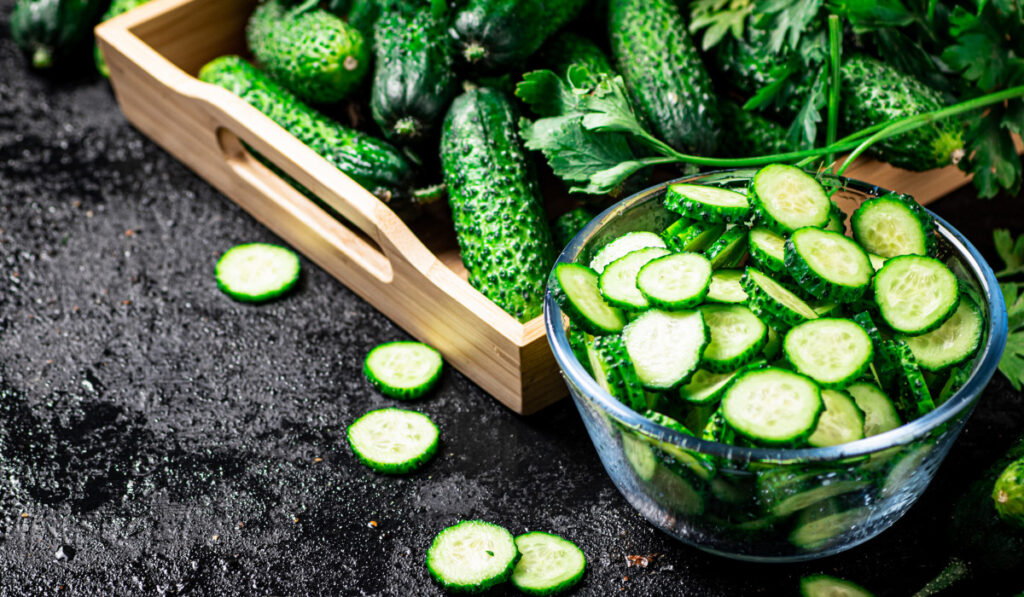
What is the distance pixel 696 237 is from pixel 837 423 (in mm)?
390

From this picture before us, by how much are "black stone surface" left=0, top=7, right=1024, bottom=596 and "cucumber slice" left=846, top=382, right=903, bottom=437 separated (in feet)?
1.11

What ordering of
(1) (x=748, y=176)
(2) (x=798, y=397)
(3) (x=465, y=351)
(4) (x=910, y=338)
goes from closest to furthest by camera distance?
(2) (x=798, y=397) → (4) (x=910, y=338) → (1) (x=748, y=176) → (3) (x=465, y=351)

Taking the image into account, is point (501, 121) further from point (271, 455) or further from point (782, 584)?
point (782, 584)

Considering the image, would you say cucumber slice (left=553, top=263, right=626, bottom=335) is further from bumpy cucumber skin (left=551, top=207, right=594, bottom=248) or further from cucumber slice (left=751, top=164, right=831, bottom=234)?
bumpy cucumber skin (left=551, top=207, right=594, bottom=248)

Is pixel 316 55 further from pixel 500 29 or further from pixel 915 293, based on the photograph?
pixel 915 293

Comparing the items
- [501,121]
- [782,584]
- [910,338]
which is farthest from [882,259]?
[501,121]

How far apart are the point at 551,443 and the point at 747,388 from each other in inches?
22.4

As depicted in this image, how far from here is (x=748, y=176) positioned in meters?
1.70

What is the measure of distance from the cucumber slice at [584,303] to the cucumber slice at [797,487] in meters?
0.30

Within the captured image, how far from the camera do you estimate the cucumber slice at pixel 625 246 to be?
1587mm

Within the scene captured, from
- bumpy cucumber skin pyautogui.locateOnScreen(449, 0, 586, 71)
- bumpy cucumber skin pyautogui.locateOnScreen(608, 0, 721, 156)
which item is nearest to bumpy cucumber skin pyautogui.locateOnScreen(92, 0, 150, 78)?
bumpy cucumber skin pyautogui.locateOnScreen(449, 0, 586, 71)

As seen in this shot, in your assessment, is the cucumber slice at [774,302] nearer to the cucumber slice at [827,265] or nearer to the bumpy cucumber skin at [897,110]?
the cucumber slice at [827,265]

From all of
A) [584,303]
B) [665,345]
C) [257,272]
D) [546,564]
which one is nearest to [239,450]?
Answer: [257,272]

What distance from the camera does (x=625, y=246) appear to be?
62.8 inches
